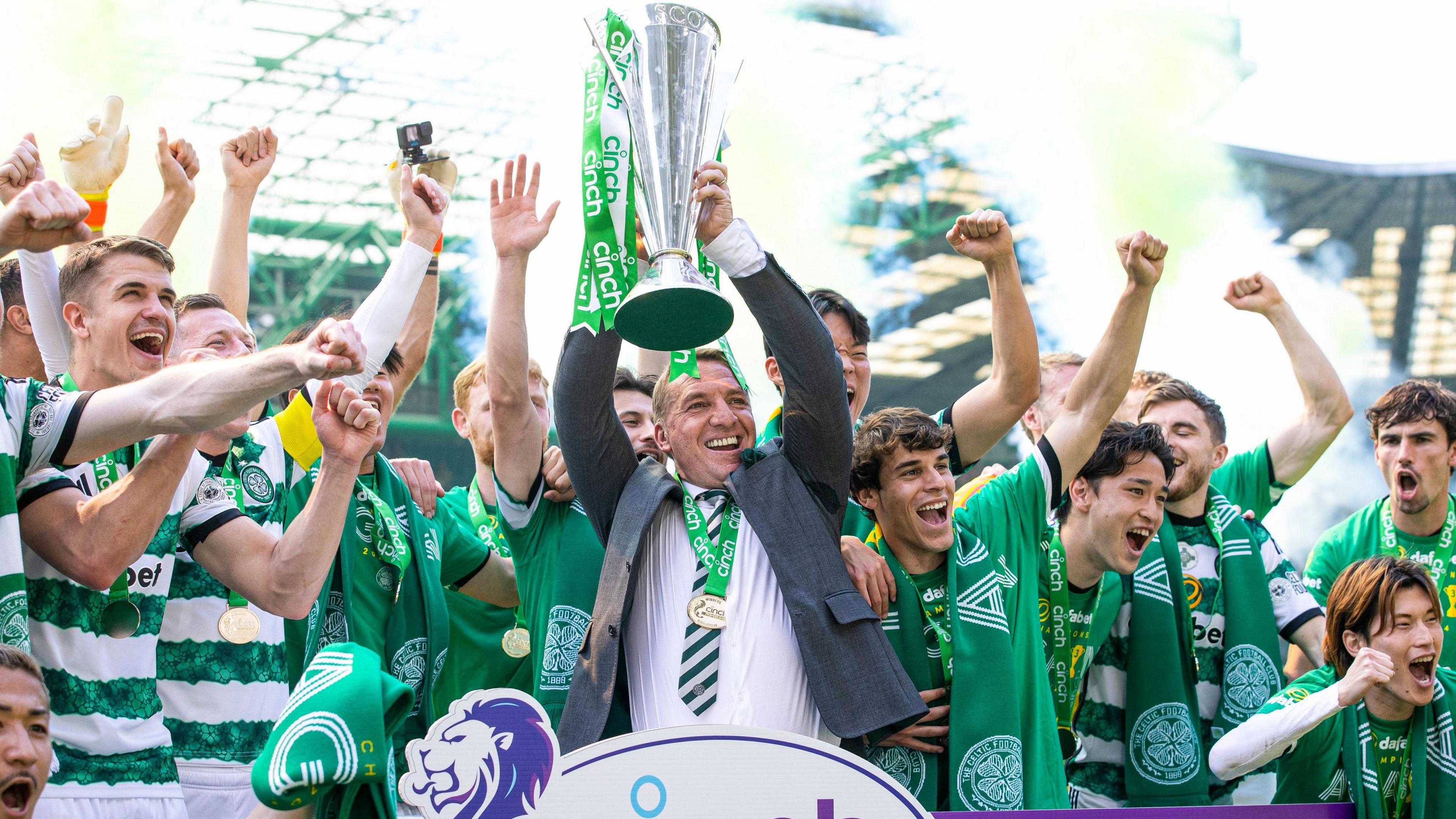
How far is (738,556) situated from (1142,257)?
1226 millimetres

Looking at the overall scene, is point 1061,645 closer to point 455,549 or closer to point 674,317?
point 674,317

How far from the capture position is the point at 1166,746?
342 centimetres

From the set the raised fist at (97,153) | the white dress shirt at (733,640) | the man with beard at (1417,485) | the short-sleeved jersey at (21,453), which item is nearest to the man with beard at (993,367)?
the white dress shirt at (733,640)

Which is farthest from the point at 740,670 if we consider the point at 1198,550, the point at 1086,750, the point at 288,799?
the point at 1198,550

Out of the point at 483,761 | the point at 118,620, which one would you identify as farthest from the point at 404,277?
the point at 483,761

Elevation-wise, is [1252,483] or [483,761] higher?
[1252,483]

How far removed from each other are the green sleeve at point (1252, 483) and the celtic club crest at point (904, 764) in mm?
1910

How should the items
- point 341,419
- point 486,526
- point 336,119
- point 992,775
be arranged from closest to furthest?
point 341,419, point 992,775, point 486,526, point 336,119

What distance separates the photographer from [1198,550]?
3.74m

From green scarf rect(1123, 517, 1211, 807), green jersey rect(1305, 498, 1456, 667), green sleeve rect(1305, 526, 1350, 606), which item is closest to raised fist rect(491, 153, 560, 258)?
green scarf rect(1123, 517, 1211, 807)

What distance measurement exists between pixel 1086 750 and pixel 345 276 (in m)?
7.59

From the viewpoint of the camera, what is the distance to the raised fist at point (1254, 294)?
399 cm

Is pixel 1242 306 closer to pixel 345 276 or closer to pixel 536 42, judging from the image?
pixel 536 42

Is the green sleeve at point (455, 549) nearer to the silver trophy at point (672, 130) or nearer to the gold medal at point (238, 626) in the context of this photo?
the gold medal at point (238, 626)
